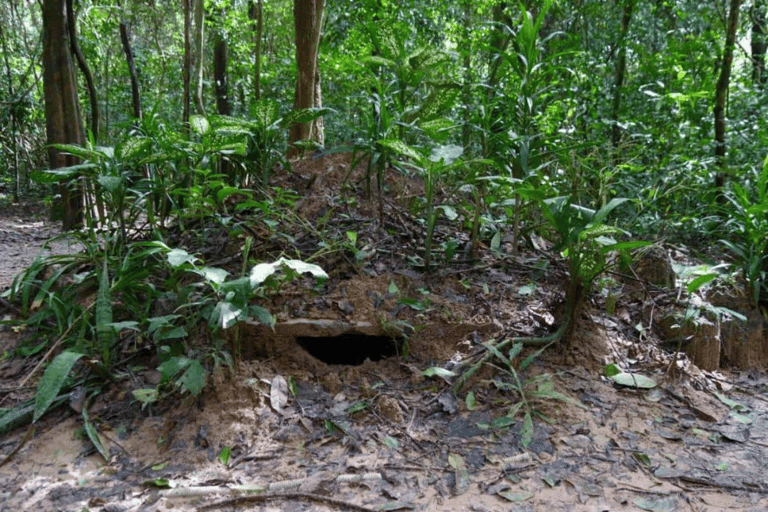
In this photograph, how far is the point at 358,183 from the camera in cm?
444

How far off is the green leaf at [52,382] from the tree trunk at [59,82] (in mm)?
2893

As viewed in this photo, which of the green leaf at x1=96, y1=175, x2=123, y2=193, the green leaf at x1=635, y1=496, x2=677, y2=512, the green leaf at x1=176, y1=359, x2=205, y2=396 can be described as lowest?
the green leaf at x1=635, y1=496, x2=677, y2=512

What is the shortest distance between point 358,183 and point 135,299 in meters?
1.84

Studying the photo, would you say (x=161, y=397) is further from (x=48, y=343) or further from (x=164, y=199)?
(x=164, y=199)

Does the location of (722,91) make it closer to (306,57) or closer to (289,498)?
(306,57)

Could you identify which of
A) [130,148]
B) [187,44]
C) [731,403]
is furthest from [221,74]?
[731,403]

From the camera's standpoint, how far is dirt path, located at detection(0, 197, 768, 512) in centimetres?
220

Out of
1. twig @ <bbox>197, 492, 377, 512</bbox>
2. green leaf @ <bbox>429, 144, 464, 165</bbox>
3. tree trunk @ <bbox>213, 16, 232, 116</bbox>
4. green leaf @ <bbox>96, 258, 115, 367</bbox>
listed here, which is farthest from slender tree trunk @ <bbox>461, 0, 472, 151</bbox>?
tree trunk @ <bbox>213, 16, 232, 116</bbox>

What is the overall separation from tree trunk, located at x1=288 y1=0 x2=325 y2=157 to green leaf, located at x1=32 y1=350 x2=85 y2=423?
104 inches

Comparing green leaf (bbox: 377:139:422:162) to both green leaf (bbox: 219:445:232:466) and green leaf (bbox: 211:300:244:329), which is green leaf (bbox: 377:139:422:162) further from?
green leaf (bbox: 219:445:232:466)

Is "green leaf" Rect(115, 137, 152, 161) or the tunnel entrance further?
"green leaf" Rect(115, 137, 152, 161)

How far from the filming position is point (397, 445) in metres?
2.53

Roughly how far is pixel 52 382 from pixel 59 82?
371 cm

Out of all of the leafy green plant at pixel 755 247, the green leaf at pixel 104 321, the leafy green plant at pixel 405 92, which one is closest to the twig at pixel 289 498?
the green leaf at pixel 104 321
